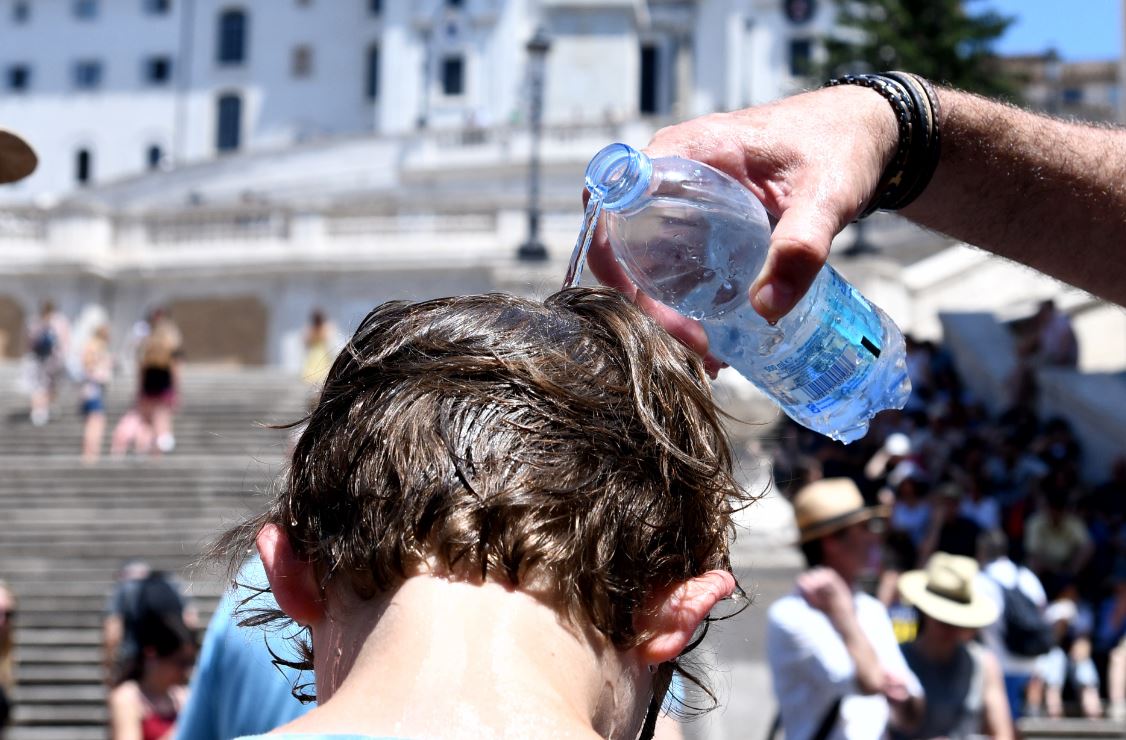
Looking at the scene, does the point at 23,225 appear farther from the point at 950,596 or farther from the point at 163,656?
the point at 950,596

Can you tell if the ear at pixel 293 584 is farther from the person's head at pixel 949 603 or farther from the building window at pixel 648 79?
→ the building window at pixel 648 79

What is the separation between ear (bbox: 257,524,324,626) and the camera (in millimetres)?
1536

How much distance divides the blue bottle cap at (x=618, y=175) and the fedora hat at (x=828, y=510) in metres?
3.20

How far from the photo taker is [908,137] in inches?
77.9

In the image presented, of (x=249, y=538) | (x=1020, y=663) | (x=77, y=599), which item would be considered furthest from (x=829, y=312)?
(x=77, y=599)

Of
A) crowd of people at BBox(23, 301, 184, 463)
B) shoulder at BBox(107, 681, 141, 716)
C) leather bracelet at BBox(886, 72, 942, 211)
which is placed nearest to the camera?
leather bracelet at BBox(886, 72, 942, 211)

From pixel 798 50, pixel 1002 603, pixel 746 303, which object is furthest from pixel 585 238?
pixel 798 50

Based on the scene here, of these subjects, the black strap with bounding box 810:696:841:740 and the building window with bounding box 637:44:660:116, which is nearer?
the black strap with bounding box 810:696:841:740

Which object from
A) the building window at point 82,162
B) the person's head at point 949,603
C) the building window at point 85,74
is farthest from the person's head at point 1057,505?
the building window at point 85,74

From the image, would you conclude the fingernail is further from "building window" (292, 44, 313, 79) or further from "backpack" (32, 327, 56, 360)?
"building window" (292, 44, 313, 79)

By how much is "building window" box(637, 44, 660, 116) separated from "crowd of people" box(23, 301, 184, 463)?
47.7m

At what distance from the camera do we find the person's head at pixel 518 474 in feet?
4.58

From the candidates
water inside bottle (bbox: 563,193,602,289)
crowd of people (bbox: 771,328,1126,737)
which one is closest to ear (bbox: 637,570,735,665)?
water inside bottle (bbox: 563,193,602,289)

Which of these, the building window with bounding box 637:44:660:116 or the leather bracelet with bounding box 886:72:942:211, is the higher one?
the leather bracelet with bounding box 886:72:942:211
